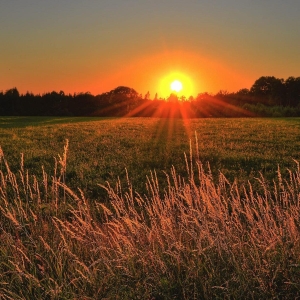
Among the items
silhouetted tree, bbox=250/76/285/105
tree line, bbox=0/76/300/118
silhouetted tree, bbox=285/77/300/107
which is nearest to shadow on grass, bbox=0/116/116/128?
tree line, bbox=0/76/300/118

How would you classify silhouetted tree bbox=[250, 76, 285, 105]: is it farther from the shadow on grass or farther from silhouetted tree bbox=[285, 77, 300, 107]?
the shadow on grass

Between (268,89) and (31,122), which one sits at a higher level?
(268,89)

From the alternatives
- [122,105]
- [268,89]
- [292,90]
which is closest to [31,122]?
[122,105]

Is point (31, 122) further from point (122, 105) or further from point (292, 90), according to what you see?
point (292, 90)

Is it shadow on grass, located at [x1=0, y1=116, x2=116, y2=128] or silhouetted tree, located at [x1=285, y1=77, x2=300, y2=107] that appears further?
silhouetted tree, located at [x1=285, y1=77, x2=300, y2=107]

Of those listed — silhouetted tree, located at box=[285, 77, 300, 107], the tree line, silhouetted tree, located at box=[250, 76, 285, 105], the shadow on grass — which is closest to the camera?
the shadow on grass

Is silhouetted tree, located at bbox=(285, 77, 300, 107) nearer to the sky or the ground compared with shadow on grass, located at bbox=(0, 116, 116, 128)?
nearer to the sky

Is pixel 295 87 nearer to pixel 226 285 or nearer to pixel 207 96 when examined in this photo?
pixel 207 96

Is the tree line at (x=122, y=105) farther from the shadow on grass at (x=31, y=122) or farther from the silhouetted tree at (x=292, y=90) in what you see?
the shadow on grass at (x=31, y=122)

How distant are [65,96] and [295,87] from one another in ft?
176

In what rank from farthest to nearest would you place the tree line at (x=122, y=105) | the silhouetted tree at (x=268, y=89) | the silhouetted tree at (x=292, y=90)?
1. the silhouetted tree at (x=268, y=89)
2. the silhouetted tree at (x=292, y=90)
3. the tree line at (x=122, y=105)

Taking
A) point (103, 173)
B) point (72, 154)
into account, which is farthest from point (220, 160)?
point (72, 154)

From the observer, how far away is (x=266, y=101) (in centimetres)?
8400

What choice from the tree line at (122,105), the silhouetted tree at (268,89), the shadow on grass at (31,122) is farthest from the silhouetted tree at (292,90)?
the shadow on grass at (31,122)
